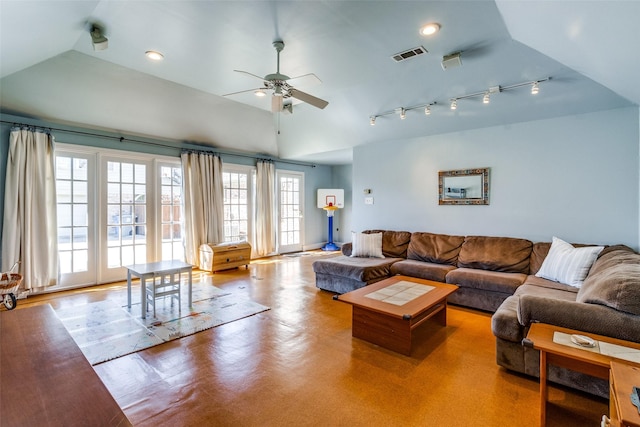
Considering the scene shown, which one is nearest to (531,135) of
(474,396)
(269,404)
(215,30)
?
(474,396)

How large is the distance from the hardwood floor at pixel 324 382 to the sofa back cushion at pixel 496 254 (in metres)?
1.03

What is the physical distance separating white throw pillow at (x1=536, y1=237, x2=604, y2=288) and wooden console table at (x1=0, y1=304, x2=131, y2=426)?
156 inches

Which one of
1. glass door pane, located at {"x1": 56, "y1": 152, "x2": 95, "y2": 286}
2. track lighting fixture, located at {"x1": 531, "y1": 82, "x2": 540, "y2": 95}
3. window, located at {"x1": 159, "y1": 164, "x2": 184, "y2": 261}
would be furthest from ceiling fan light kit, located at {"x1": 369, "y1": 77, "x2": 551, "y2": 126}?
glass door pane, located at {"x1": 56, "y1": 152, "x2": 95, "y2": 286}

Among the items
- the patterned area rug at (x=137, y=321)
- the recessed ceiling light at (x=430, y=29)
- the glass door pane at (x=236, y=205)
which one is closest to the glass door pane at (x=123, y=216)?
the patterned area rug at (x=137, y=321)

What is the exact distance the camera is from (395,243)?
201 inches

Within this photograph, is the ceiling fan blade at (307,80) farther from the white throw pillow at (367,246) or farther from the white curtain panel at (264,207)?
the white curtain panel at (264,207)

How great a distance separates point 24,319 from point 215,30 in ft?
8.95

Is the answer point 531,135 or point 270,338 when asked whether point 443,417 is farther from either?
point 531,135

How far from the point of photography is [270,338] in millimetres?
2934

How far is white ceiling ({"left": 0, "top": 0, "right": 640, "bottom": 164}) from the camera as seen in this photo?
230 centimetres

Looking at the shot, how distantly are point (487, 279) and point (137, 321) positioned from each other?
4.05 metres

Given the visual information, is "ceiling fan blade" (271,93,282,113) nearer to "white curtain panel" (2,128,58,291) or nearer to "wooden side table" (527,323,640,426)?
"wooden side table" (527,323,640,426)

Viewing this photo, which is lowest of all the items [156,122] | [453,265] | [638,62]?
[453,265]

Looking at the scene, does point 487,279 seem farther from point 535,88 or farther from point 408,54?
point 408,54
